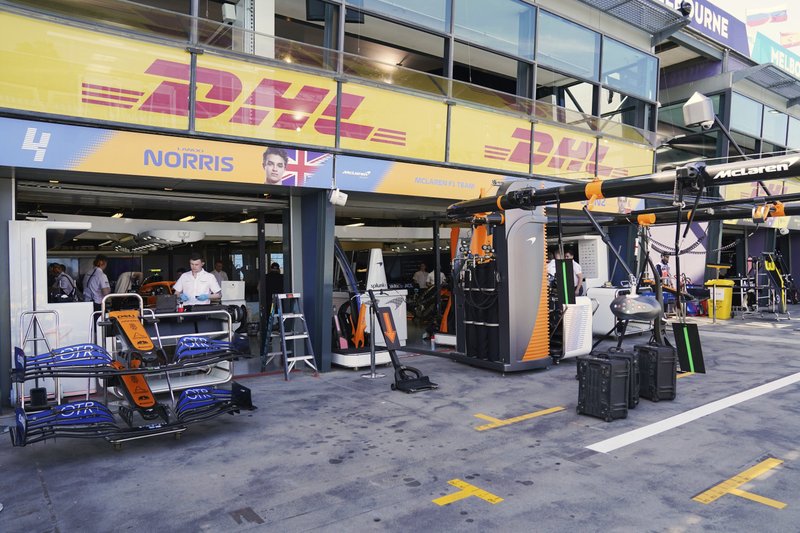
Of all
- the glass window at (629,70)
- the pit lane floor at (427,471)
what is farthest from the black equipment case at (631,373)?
the glass window at (629,70)

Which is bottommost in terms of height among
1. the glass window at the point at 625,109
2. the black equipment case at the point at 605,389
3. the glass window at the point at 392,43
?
the black equipment case at the point at 605,389

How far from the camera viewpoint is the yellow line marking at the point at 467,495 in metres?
3.86

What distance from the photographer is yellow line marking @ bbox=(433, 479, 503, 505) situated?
386 cm

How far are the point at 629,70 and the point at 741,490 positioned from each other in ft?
38.0

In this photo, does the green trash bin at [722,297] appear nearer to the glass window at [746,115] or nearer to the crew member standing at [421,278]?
the glass window at [746,115]

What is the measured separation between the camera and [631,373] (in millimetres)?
6062

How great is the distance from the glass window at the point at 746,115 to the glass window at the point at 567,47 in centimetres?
753

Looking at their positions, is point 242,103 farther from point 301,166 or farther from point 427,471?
point 427,471

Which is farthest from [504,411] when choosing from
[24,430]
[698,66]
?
[698,66]

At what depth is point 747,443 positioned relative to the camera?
16.5ft

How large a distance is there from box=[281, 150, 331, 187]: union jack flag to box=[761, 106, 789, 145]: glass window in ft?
55.9

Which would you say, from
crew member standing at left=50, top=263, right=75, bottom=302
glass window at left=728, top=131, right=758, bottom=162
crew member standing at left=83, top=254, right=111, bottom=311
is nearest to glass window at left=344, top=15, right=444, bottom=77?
crew member standing at left=83, top=254, right=111, bottom=311

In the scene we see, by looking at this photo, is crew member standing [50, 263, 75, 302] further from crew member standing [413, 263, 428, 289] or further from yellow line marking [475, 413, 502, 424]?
crew member standing [413, 263, 428, 289]

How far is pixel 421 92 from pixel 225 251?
8.38 meters
